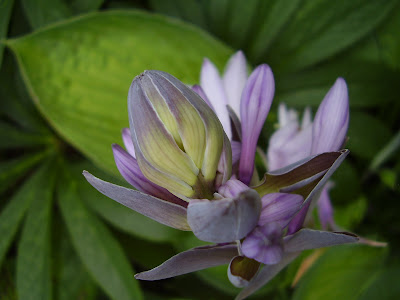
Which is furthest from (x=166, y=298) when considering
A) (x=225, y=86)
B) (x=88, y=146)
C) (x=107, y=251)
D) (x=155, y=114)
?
(x=155, y=114)

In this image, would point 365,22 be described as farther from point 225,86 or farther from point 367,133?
point 225,86

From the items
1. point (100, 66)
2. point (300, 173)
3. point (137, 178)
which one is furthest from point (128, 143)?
point (100, 66)

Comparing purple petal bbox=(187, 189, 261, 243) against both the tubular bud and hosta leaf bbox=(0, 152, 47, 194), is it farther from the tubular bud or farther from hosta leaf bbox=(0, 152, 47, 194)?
hosta leaf bbox=(0, 152, 47, 194)

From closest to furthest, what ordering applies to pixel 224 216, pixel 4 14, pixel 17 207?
1. pixel 224 216
2. pixel 4 14
3. pixel 17 207

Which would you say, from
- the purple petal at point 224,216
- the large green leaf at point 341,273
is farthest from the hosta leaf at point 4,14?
the large green leaf at point 341,273

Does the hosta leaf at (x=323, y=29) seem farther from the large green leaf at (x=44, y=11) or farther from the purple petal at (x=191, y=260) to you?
the purple petal at (x=191, y=260)

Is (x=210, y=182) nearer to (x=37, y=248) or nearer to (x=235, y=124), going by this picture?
(x=235, y=124)
